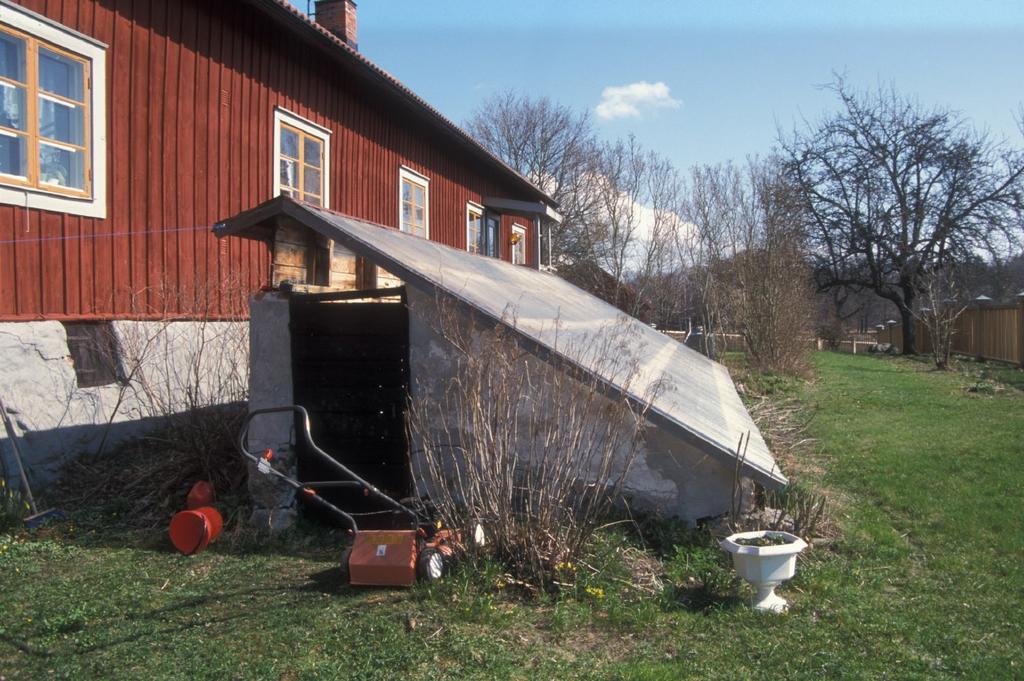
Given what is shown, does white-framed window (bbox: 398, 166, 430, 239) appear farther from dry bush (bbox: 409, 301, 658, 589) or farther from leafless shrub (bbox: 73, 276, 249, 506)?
dry bush (bbox: 409, 301, 658, 589)

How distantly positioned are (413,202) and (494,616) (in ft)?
40.9

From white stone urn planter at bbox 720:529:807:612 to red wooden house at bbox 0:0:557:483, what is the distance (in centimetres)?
387

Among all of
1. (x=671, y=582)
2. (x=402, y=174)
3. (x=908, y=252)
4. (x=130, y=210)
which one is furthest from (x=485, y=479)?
(x=908, y=252)

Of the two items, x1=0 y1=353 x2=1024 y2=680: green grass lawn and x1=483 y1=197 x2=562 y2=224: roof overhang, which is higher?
x1=483 y1=197 x2=562 y2=224: roof overhang

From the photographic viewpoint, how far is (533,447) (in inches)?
191

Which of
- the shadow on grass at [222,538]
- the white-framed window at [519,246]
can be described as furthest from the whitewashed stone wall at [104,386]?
the white-framed window at [519,246]

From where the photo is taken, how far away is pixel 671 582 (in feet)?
15.4

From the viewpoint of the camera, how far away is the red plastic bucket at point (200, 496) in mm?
5887

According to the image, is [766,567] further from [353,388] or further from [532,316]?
[353,388]

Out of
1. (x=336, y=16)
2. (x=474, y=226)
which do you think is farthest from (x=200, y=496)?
(x=474, y=226)

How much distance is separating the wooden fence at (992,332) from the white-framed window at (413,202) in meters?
14.5

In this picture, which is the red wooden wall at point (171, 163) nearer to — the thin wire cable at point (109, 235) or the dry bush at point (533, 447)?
the thin wire cable at point (109, 235)

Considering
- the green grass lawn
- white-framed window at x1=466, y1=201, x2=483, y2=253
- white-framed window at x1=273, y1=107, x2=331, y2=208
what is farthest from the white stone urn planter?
white-framed window at x1=466, y1=201, x2=483, y2=253

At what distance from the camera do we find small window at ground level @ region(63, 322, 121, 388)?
7.46 metres
